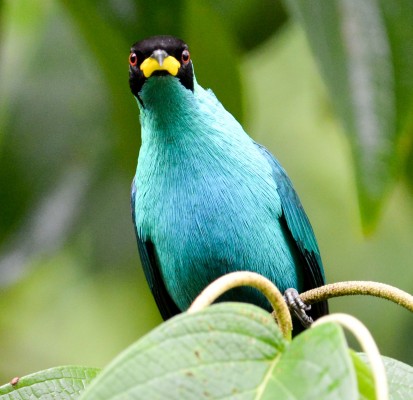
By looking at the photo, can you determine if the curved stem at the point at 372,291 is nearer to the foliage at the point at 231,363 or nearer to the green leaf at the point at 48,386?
the foliage at the point at 231,363

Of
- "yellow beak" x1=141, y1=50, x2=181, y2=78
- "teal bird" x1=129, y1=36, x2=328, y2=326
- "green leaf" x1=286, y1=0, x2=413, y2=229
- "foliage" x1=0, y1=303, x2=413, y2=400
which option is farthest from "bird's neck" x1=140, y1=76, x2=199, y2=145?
"foliage" x1=0, y1=303, x2=413, y2=400

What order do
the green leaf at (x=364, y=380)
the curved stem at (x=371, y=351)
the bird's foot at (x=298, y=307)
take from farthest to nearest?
the bird's foot at (x=298, y=307) → the green leaf at (x=364, y=380) → the curved stem at (x=371, y=351)

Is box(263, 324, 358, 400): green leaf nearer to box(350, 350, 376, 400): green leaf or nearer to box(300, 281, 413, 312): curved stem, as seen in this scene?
box(350, 350, 376, 400): green leaf

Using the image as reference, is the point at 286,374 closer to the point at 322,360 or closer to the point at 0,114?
the point at 322,360

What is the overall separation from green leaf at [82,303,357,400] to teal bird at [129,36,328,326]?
1808 mm

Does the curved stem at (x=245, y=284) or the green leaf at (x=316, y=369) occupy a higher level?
the curved stem at (x=245, y=284)

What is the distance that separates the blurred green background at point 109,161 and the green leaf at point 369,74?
3.07 ft

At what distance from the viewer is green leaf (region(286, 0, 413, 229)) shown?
3232 millimetres

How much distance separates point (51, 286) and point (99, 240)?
1.18 m

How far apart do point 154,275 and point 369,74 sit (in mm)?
1352

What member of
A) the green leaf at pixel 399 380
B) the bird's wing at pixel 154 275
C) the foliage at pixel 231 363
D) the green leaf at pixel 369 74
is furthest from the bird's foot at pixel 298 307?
the foliage at pixel 231 363

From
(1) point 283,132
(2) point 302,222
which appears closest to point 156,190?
(2) point 302,222

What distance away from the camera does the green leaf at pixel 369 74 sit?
3232mm

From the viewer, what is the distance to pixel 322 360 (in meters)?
1.75
